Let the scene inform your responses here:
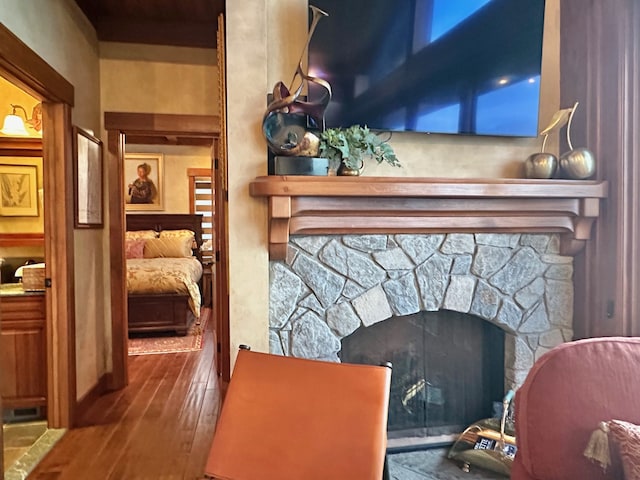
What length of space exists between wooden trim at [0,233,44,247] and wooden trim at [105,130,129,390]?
0.51 meters

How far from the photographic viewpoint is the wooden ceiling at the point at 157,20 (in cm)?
301

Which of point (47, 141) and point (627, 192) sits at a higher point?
point (47, 141)

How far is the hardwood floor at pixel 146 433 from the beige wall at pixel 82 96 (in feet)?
1.04

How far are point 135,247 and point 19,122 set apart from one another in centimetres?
358

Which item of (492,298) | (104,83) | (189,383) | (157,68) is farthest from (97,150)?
(492,298)

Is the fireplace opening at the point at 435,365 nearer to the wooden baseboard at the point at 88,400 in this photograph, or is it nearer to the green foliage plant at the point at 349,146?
the green foliage plant at the point at 349,146

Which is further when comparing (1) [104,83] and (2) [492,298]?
(1) [104,83]

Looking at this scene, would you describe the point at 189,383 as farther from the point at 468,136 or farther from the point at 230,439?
the point at 468,136

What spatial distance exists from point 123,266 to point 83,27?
1739mm

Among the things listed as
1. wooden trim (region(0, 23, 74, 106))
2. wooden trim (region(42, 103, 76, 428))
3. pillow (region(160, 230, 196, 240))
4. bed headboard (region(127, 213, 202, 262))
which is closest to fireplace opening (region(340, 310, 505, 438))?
wooden trim (region(42, 103, 76, 428))

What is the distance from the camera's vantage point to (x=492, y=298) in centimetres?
249

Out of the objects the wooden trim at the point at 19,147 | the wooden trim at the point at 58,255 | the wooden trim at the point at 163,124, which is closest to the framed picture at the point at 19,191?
the wooden trim at the point at 19,147

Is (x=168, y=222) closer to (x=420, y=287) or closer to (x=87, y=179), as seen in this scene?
(x=87, y=179)

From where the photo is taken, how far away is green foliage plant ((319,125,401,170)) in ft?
7.13
